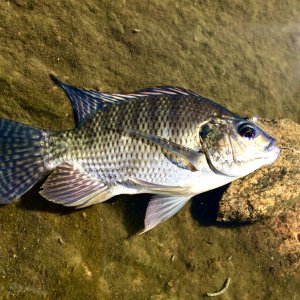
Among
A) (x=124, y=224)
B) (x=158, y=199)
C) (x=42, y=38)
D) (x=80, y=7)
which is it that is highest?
(x=80, y=7)

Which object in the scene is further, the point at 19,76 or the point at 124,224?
the point at 124,224

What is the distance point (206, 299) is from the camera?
3.58 m

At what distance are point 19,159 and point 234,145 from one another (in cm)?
183

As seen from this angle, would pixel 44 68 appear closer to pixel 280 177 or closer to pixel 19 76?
pixel 19 76

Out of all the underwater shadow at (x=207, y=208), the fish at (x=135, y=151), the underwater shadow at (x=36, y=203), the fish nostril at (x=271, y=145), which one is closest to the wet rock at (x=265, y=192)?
the underwater shadow at (x=207, y=208)

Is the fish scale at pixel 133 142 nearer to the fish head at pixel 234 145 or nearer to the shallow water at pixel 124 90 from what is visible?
the fish head at pixel 234 145

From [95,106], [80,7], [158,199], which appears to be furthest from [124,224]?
[80,7]

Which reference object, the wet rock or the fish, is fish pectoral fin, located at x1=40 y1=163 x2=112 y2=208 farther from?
the wet rock

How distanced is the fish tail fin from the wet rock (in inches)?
73.0

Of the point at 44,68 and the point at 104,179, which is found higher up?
the point at 44,68

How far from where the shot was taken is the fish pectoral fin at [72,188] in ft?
9.71

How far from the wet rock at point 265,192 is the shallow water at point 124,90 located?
25cm

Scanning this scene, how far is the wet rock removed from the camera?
139 inches

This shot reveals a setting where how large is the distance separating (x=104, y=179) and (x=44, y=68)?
1254 mm
